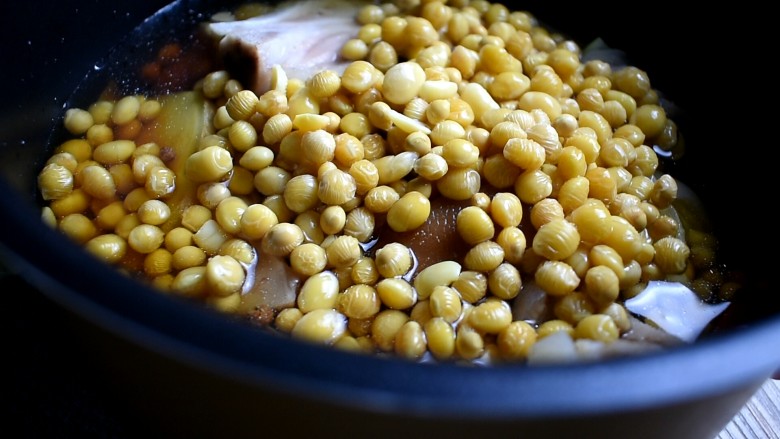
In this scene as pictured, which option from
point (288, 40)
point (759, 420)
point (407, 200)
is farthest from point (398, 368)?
point (288, 40)

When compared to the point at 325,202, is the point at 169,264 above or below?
below

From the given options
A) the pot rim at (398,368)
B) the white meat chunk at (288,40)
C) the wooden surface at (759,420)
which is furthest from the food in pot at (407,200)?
the pot rim at (398,368)

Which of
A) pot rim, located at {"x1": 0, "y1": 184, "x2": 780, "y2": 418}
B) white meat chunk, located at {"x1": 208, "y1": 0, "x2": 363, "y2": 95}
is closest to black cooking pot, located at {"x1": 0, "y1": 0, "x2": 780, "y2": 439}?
pot rim, located at {"x1": 0, "y1": 184, "x2": 780, "y2": 418}

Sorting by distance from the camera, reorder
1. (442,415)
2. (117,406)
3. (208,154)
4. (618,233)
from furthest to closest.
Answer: (208,154) → (618,233) → (117,406) → (442,415)

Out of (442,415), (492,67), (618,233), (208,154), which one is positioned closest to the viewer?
(442,415)

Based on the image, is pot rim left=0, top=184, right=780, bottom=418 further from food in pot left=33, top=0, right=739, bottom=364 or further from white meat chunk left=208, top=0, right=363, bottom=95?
white meat chunk left=208, top=0, right=363, bottom=95

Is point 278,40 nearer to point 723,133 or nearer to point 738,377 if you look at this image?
point 723,133

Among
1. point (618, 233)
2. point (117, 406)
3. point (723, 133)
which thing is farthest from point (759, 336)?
point (723, 133)

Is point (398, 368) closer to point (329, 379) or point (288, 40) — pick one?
point (329, 379)

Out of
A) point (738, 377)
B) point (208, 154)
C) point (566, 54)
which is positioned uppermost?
point (738, 377)
